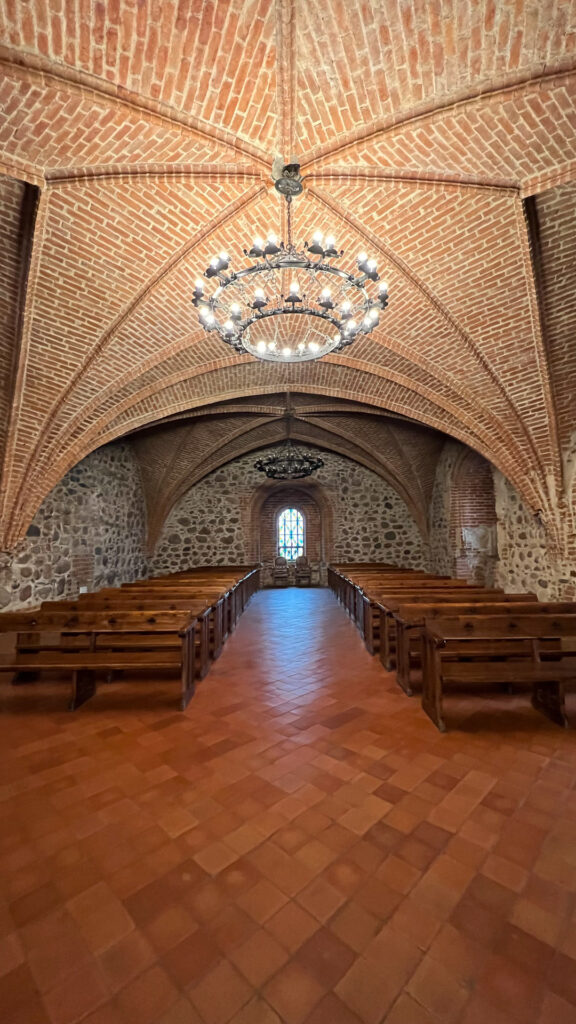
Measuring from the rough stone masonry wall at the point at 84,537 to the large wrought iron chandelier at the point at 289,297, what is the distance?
16.3ft

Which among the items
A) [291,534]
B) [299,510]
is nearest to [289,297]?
[299,510]

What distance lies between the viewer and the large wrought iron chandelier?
333cm

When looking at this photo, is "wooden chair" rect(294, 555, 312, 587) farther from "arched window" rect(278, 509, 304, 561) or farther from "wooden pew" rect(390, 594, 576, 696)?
"wooden pew" rect(390, 594, 576, 696)

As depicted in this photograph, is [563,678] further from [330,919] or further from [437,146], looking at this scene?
[437,146]

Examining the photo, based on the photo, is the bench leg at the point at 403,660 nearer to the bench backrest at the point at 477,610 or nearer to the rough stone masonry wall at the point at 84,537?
the bench backrest at the point at 477,610

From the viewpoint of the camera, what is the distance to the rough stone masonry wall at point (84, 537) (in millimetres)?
7484

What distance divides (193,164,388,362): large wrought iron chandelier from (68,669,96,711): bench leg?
12.0 feet

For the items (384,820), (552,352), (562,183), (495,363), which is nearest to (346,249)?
(562,183)

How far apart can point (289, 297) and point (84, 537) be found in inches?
295

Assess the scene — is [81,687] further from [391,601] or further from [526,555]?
[526,555]

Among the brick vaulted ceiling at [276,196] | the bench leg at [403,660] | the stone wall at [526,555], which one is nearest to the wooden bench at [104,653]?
the bench leg at [403,660]

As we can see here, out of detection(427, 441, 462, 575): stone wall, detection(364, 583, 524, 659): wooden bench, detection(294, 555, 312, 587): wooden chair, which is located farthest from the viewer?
detection(294, 555, 312, 587): wooden chair

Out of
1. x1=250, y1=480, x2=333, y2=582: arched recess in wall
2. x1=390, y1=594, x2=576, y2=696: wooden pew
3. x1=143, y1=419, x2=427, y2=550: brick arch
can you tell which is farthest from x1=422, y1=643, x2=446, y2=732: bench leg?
x1=250, y1=480, x2=333, y2=582: arched recess in wall

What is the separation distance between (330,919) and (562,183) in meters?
6.16
